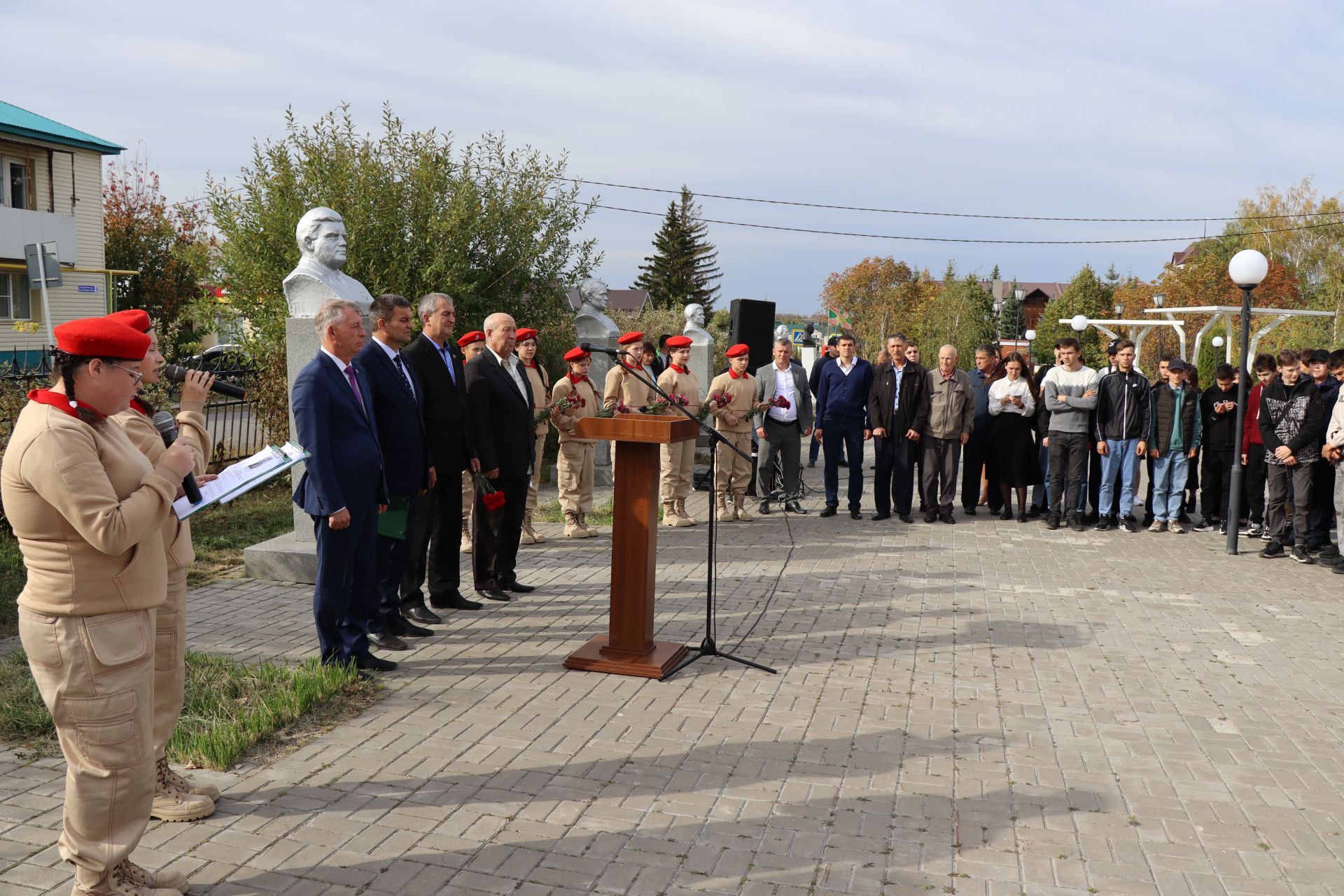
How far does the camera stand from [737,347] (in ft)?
37.2

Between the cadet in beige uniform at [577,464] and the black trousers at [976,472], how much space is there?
15.6 feet

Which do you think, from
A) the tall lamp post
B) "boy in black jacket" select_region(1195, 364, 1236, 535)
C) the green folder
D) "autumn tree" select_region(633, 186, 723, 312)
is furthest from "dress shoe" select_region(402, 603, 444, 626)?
"autumn tree" select_region(633, 186, 723, 312)

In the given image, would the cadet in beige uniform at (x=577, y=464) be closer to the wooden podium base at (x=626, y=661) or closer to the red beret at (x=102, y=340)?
the wooden podium base at (x=626, y=661)

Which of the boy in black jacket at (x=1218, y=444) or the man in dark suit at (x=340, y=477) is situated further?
the boy in black jacket at (x=1218, y=444)

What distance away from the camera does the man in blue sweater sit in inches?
470

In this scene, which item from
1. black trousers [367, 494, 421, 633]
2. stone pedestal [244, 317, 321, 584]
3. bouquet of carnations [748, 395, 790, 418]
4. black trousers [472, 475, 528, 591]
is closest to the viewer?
black trousers [367, 494, 421, 633]

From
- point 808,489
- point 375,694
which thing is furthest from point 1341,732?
point 808,489

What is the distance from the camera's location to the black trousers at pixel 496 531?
24.6ft

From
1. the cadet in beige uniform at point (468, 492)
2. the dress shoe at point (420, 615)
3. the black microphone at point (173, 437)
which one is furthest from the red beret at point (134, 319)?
the cadet in beige uniform at point (468, 492)

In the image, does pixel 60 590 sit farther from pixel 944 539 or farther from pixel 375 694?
pixel 944 539

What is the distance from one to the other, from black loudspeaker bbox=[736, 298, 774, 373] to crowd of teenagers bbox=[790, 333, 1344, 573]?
281 centimetres

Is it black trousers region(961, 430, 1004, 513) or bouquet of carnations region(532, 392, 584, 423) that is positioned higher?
bouquet of carnations region(532, 392, 584, 423)

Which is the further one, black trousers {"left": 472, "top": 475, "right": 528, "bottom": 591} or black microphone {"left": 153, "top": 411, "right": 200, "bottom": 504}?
black trousers {"left": 472, "top": 475, "right": 528, "bottom": 591}

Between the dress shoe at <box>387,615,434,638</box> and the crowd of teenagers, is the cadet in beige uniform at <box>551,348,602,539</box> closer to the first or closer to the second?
the crowd of teenagers
